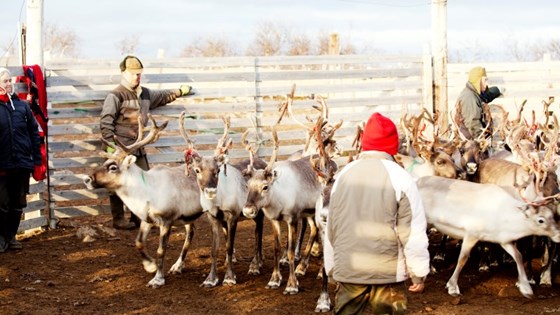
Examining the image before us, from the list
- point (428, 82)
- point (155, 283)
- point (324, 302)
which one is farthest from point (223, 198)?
point (428, 82)

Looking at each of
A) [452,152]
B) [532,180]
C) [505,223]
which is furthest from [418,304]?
[452,152]

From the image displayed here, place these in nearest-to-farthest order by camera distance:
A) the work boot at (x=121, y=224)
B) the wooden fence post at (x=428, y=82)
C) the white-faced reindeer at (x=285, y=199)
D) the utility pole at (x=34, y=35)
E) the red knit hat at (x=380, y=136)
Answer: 1. the red knit hat at (x=380, y=136)
2. the white-faced reindeer at (x=285, y=199)
3. the utility pole at (x=34, y=35)
4. the work boot at (x=121, y=224)
5. the wooden fence post at (x=428, y=82)

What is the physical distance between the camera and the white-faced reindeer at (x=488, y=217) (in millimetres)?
8453

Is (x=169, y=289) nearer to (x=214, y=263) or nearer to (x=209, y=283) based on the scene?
(x=209, y=283)

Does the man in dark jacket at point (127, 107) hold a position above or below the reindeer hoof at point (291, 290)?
above

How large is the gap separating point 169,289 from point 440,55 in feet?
24.4

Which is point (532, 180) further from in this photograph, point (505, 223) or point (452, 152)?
point (452, 152)

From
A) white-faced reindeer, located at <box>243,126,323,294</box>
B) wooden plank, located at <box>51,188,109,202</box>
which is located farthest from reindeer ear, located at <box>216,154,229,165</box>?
wooden plank, located at <box>51,188,109,202</box>

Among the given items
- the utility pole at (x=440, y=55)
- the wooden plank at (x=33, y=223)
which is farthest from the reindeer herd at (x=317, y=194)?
the utility pole at (x=440, y=55)

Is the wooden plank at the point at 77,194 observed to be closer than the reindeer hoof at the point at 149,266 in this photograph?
No

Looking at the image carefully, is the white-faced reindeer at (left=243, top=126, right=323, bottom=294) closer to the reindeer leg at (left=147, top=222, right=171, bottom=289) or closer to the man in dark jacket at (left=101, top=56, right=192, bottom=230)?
the reindeer leg at (left=147, top=222, right=171, bottom=289)

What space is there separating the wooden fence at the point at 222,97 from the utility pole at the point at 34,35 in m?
0.28

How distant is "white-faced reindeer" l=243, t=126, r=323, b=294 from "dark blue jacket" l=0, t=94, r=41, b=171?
3262 mm

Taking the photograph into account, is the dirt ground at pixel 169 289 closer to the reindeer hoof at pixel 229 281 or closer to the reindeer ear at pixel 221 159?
the reindeer hoof at pixel 229 281
